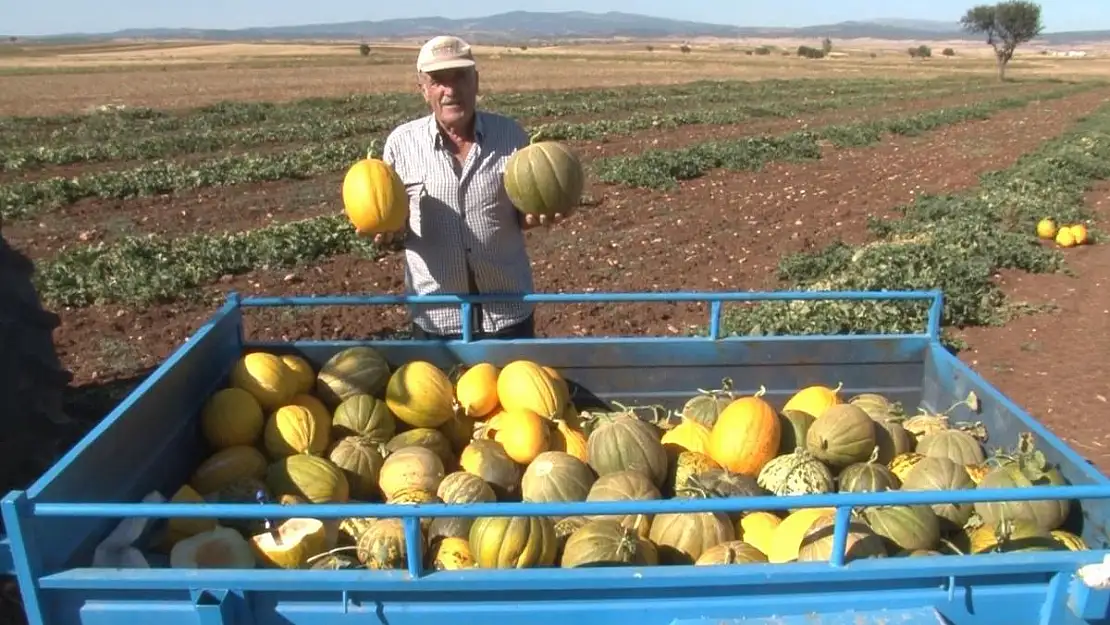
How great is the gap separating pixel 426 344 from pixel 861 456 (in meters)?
1.97

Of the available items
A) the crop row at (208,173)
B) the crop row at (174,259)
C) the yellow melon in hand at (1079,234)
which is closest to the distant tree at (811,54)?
the crop row at (208,173)

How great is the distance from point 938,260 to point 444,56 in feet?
26.2

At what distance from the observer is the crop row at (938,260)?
849 cm

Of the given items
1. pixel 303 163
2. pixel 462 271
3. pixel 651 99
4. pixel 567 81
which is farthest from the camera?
pixel 567 81

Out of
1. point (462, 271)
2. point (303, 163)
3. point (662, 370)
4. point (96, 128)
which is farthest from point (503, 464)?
point (96, 128)

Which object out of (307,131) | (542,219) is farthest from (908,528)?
(307,131)

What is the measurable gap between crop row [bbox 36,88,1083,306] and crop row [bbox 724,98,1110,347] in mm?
5747

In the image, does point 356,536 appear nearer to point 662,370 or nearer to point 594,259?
point 662,370

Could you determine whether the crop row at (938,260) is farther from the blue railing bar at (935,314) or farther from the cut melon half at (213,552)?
the cut melon half at (213,552)

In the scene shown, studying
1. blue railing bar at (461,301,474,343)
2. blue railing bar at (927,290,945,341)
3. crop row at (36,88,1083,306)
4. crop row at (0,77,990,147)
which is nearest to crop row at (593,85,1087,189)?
crop row at (36,88,1083,306)

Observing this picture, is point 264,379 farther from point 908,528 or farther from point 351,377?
point 908,528

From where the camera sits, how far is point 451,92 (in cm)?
429

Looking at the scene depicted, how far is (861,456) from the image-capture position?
3559mm

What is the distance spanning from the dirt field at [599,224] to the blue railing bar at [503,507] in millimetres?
2253
